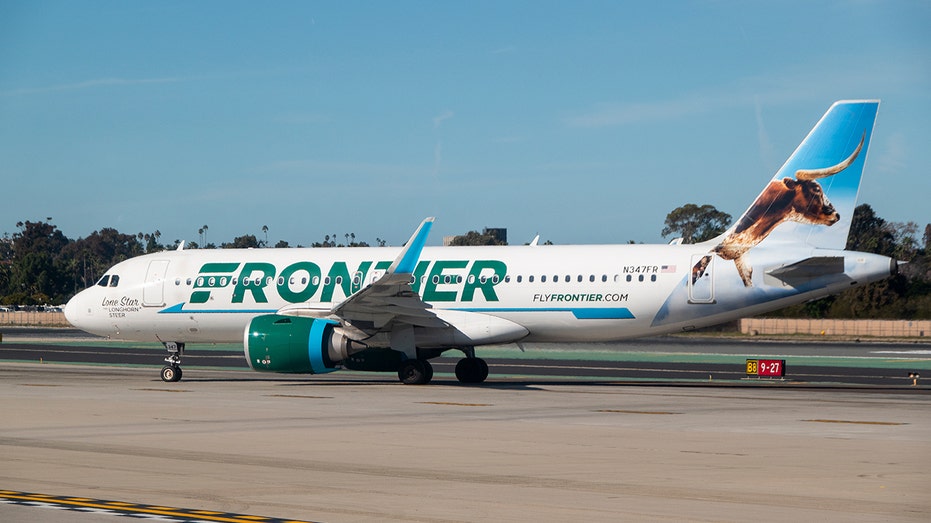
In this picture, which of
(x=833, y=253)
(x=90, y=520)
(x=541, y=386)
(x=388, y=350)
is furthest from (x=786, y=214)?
(x=90, y=520)

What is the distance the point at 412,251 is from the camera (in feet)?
94.0

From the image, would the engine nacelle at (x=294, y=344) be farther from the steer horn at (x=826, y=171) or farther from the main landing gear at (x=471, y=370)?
the steer horn at (x=826, y=171)

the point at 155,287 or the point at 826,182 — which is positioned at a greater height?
the point at 826,182

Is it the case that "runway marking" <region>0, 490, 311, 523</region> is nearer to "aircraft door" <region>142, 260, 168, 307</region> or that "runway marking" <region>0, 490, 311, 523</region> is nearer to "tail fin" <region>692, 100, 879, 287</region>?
"tail fin" <region>692, 100, 879, 287</region>

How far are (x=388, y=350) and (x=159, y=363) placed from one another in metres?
17.3

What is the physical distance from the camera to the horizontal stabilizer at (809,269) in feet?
91.6

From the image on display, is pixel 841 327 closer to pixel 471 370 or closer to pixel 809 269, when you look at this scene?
pixel 471 370

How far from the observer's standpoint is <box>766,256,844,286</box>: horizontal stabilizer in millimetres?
27906

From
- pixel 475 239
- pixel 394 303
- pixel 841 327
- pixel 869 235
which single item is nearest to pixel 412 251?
pixel 394 303

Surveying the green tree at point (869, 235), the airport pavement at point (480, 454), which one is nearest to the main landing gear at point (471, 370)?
the airport pavement at point (480, 454)

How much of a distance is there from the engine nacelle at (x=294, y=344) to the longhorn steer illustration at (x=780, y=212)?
9064 millimetres

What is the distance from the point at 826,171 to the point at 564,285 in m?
7.09

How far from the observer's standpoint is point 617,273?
97.3 feet

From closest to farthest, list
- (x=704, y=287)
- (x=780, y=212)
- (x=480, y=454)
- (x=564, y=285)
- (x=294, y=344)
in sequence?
(x=480, y=454), (x=294, y=344), (x=704, y=287), (x=780, y=212), (x=564, y=285)
